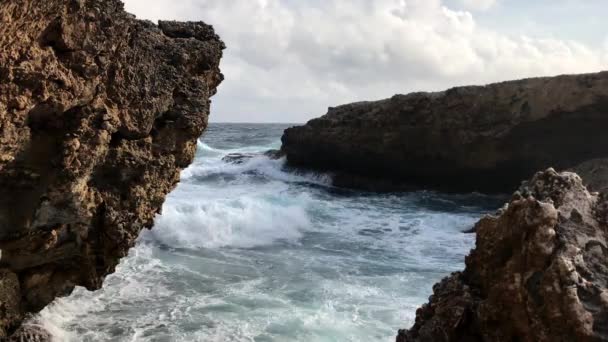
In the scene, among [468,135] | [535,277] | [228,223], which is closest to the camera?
[535,277]

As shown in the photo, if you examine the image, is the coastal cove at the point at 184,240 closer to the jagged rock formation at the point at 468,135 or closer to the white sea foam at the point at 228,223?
the white sea foam at the point at 228,223

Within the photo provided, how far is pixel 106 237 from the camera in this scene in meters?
5.08

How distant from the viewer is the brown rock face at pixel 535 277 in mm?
3059

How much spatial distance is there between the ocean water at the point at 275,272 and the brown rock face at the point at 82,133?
5.04ft

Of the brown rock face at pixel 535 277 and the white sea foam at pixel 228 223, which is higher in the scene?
the brown rock face at pixel 535 277

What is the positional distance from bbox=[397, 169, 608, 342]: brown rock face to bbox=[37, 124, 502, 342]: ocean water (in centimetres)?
305

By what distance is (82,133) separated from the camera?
14.6 ft

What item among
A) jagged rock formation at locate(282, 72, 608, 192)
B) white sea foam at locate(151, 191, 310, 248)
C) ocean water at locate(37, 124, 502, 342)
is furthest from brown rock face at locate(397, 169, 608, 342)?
jagged rock formation at locate(282, 72, 608, 192)

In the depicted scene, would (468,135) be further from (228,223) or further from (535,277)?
(535,277)

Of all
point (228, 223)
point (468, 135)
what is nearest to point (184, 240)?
point (228, 223)

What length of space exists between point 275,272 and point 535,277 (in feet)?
21.9

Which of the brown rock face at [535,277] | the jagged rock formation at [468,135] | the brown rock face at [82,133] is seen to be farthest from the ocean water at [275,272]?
the brown rock face at [535,277]

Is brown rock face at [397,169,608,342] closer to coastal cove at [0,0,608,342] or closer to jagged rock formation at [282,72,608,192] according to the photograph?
coastal cove at [0,0,608,342]

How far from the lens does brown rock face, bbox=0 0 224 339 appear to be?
3.89 metres
